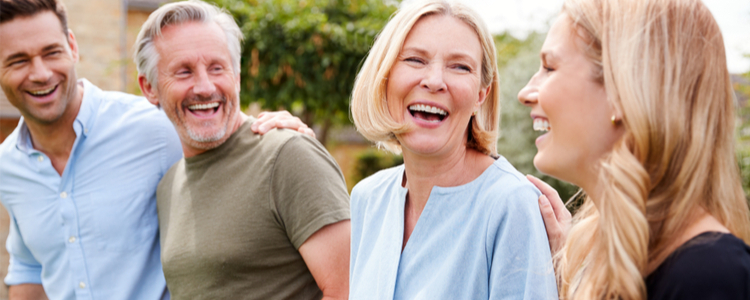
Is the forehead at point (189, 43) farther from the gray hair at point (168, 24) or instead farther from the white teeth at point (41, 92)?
the white teeth at point (41, 92)

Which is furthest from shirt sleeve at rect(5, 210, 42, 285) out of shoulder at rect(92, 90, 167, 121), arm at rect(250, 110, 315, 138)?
arm at rect(250, 110, 315, 138)

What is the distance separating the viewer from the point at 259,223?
89.0 inches

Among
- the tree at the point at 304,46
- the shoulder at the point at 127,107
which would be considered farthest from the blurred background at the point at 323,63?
the shoulder at the point at 127,107

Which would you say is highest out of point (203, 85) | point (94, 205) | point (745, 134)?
point (203, 85)

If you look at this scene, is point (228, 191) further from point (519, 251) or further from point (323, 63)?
point (323, 63)

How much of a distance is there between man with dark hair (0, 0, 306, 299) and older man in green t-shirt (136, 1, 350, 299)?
0.73ft

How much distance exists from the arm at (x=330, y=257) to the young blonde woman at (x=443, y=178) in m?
0.16

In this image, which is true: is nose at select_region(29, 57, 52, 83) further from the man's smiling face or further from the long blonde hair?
the long blonde hair

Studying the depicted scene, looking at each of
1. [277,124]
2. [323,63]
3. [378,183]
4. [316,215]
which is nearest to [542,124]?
[378,183]

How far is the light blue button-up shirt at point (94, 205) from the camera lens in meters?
2.69

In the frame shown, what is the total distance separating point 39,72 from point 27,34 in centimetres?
19

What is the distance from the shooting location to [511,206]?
162 cm

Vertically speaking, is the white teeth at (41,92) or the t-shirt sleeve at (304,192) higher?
the white teeth at (41,92)

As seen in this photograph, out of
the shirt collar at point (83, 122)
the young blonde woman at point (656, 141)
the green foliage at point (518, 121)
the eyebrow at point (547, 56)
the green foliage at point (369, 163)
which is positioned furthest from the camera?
the green foliage at point (369, 163)
